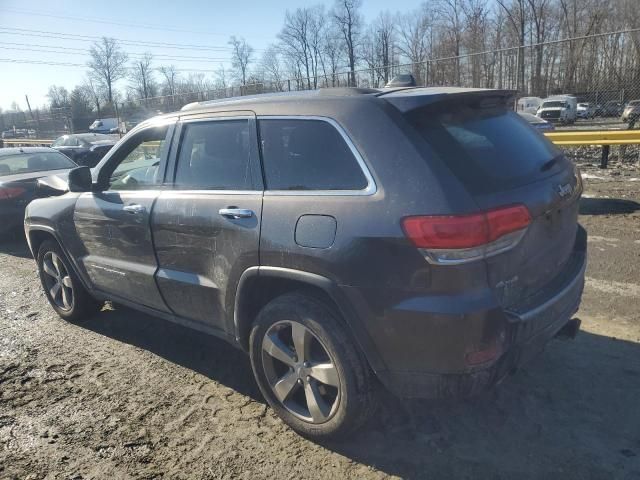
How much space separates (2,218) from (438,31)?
54927 millimetres

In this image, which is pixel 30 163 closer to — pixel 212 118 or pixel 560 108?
pixel 212 118

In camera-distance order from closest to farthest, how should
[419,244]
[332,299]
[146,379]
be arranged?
[419,244] → [332,299] → [146,379]

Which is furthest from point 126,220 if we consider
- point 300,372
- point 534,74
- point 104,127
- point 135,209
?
point 104,127

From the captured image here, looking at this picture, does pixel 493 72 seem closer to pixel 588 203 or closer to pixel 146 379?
pixel 588 203

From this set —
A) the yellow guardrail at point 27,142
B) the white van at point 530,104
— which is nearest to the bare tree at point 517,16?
the white van at point 530,104

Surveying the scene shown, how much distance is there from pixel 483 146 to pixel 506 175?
194mm

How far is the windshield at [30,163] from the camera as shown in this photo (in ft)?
28.0

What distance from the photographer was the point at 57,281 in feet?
15.3

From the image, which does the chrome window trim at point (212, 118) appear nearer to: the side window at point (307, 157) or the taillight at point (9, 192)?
the side window at point (307, 157)

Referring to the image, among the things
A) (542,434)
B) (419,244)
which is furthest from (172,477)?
(542,434)

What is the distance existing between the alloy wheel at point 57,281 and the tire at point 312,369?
250 centimetres

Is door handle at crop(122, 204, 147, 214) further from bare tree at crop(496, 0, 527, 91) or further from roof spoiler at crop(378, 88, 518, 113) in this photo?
bare tree at crop(496, 0, 527, 91)

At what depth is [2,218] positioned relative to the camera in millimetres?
7590

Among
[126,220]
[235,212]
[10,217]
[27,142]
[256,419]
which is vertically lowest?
[256,419]
